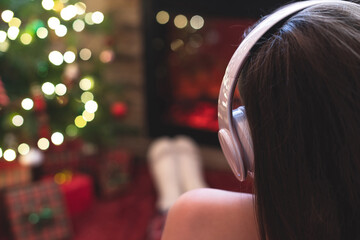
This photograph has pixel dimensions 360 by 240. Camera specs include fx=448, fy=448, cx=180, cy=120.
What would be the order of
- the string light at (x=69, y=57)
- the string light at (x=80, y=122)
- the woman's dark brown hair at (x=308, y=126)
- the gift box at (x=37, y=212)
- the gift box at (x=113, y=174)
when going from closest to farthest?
the woman's dark brown hair at (x=308, y=126)
the gift box at (x=37, y=212)
the string light at (x=69, y=57)
the string light at (x=80, y=122)
the gift box at (x=113, y=174)

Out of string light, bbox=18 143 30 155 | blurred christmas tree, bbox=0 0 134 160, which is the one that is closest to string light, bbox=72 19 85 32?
blurred christmas tree, bbox=0 0 134 160

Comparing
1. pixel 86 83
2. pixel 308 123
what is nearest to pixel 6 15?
pixel 86 83

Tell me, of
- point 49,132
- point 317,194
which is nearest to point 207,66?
point 49,132

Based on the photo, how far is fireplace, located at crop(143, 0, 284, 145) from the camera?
94.8 inches

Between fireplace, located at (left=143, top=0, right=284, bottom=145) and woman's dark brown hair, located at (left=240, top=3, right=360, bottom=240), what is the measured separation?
74.3 inches

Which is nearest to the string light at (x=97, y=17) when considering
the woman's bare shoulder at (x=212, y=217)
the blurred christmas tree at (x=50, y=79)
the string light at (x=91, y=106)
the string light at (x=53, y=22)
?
the blurred christmas tree at (x=50, y=79)

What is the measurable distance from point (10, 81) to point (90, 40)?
2.92ft

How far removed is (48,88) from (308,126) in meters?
1.65

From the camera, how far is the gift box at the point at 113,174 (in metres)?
2.27

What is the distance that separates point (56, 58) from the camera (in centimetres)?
193

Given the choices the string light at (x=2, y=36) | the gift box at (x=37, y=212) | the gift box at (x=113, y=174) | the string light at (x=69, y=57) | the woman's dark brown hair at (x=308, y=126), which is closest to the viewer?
the woman's dark brown hair at (x=308, y=126)

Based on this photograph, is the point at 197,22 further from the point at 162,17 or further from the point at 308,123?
the point at 308,123

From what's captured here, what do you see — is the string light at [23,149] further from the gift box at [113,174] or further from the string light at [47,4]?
the string light at [47,4]

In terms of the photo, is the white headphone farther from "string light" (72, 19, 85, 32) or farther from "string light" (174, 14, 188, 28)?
"string light" (174, 14, 188, 28)
